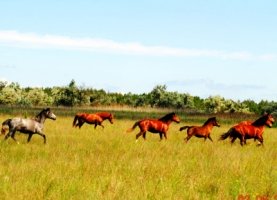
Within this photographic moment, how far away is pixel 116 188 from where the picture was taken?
7.80 metres

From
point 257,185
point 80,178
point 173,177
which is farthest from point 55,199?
point 257,185

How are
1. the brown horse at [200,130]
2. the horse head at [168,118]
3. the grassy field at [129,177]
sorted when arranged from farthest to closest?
1. the horse head at [168,118]
2. the brown horse at [200,130]
3. the grassy field at [129,177]

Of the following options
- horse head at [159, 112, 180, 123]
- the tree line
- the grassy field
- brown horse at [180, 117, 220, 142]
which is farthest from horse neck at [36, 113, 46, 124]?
the tree line

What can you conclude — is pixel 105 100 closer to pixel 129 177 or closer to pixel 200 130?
pixel 200 130

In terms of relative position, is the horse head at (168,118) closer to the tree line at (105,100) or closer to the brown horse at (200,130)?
the brown horse at (200,130)

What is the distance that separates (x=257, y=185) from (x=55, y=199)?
3.85m

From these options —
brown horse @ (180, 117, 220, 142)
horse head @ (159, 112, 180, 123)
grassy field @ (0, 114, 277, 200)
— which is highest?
horse head @ (159, 112, 180, 123)

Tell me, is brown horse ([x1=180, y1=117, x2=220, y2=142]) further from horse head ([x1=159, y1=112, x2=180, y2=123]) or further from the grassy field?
the grassy field

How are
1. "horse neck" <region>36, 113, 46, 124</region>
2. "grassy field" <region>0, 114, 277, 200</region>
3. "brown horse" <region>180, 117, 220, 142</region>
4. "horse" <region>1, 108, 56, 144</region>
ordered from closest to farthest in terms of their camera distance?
"grassy field" <region>0, 114, 277, 200</region> → "horse" <region>1, 108, 56, 144</region> → "horse neck" <region>36, 113, 46, 124</region> → "brown horse" <region>180, 117, 220, 142</region>

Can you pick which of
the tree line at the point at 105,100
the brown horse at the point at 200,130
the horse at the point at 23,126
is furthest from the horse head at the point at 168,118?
the tree line at the point at 105,100

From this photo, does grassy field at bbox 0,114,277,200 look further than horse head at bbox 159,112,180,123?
No

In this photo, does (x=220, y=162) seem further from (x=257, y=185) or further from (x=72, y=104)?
(x=72, y=104)

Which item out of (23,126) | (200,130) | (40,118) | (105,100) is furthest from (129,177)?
(105,100)

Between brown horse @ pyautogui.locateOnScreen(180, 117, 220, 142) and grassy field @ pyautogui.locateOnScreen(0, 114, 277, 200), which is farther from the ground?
brown horse @ pyautogui.locateOnScreen(180, 117, 220, 142)
